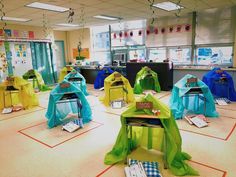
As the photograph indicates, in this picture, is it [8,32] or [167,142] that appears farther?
[8,32]

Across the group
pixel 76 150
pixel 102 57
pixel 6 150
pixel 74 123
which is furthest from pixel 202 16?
pixel 6 150

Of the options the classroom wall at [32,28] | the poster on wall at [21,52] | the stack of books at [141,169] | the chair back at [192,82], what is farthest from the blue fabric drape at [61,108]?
the classroom wall at [32,28]

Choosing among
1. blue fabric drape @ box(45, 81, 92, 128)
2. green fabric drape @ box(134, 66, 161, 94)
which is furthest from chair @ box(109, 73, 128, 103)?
blue fabric drape @ box(45, 81, 92, 128)

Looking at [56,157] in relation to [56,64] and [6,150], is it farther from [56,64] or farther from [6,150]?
[56,64]

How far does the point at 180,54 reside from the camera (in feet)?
23.8

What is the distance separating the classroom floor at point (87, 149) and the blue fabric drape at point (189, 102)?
0.71 ft

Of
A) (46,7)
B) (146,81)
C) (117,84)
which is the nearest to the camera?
Result: (117,84)

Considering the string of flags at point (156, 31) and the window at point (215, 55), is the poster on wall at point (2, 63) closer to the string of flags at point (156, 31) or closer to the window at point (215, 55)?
the string of flags at point (156, 31)

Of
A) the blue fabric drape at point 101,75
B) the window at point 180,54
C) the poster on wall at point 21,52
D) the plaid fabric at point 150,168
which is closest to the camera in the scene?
the plaid fabric at point 150,168

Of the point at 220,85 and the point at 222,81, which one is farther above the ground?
the point at 222,81

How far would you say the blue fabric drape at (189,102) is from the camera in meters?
3.64

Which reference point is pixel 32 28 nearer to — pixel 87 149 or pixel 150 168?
pixel 87 149

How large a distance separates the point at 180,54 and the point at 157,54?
99 cm

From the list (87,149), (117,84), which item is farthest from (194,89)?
(87,149)
